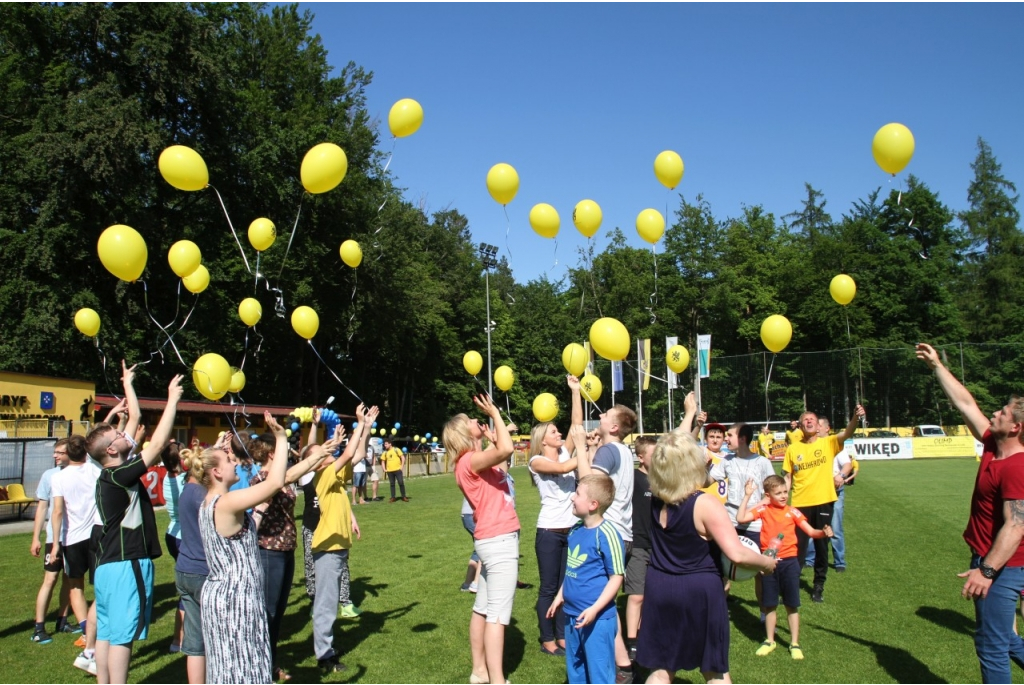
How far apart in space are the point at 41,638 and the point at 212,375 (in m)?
3.35

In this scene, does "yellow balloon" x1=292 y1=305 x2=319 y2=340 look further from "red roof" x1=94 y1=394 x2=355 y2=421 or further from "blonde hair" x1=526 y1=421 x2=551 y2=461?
"red roof" x1=94 y1=394 x2=355 y2=421

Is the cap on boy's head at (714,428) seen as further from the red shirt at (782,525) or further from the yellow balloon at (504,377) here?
the yellow balloon at (504,377)

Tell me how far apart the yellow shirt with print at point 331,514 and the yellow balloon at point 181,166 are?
149 inches

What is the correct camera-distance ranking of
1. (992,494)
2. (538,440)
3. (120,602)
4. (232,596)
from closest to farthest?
(232,596) < (992,494) < (120,602) < (538,440)

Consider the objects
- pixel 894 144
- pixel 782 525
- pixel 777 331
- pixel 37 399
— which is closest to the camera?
pixel 782 525

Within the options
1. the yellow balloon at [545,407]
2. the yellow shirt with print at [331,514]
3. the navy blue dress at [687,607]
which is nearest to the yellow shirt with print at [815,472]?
the yellow balloon at [545,407]

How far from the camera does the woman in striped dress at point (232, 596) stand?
3801 millimetres

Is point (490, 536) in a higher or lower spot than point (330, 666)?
higher

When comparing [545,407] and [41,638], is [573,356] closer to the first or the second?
[545,407]

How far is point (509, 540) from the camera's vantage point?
4973mm

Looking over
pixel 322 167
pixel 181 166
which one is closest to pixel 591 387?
pixel 322 167

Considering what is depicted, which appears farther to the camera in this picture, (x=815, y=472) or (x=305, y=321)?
(x=305, y=321)

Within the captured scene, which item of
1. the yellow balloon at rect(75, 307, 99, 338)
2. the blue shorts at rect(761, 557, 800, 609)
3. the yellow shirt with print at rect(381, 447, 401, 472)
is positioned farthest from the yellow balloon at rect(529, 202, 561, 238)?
the yellow shirt with print at rect(381, 447, 401, 472)

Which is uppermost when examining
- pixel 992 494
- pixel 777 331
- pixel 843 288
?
pixel 843 288
